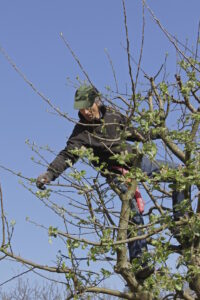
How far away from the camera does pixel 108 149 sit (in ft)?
15.1

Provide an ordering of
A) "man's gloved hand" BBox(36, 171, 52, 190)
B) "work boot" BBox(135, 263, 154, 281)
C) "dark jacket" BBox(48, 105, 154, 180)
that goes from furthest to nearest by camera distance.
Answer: "dark jacket" BBox(48, 105, 154, 180) < "man's gloved hand" BBox(36, 171, 52, 190) < "work boot" BBox(135, 263, 154, 281)

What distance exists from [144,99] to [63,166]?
104 cm

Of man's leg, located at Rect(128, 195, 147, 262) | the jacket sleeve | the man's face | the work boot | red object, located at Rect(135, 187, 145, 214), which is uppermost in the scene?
the man's face

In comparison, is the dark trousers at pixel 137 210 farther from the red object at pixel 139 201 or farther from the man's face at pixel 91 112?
the man's face at pixel 91 112

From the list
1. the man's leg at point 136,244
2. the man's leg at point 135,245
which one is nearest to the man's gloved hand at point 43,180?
the man's leg at point 136,244

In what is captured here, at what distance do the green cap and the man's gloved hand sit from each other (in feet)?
2.47

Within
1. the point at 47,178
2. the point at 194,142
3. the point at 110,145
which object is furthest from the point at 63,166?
the point at 194,142

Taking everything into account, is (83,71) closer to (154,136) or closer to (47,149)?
(154,136)

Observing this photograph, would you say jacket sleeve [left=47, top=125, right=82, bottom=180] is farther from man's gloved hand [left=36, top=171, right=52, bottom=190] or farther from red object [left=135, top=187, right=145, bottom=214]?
red object [left=135, top=187, right=145, bottom=214]

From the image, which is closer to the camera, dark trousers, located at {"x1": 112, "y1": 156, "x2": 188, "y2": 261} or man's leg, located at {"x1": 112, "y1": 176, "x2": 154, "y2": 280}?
man's leg, located at {"x1": 112, "y1": 176, "x2": 154, "y2": 280}

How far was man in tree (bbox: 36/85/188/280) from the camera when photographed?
4.58 meters

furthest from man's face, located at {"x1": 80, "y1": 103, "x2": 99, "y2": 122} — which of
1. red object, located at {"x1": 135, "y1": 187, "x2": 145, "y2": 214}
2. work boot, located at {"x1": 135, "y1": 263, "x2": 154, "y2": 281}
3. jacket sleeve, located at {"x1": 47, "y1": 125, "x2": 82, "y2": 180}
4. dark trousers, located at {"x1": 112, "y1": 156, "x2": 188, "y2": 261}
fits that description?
work boot, located at {"x1": 135, "y1": 263, "x2": 154, "y2": 281}

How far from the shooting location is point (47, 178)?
497 centimetres

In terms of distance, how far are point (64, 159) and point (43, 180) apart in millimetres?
372
